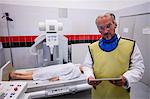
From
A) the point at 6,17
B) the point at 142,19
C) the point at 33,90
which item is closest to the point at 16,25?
the point at 6,17

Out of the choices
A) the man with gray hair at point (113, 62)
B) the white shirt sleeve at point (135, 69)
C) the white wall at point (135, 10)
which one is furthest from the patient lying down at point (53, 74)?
the white wall at point (135, 10)

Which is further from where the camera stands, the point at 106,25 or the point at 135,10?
the point at 135,10

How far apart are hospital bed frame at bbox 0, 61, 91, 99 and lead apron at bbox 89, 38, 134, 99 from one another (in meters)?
0.46

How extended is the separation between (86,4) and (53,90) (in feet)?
5.49

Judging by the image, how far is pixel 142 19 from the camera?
2.26 meters

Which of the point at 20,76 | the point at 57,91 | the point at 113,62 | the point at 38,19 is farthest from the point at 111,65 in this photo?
the point at 38,19

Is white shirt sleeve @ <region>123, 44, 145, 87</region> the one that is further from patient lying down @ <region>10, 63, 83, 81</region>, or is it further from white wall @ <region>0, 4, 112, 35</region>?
white wall @ <region>0, 4, 112, 35</region>

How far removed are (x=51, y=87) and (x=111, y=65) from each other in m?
0.83

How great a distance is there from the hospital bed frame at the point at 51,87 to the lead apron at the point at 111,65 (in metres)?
0.46

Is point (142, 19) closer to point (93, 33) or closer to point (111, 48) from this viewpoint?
point (93, 33)

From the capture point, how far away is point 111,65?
141 cm

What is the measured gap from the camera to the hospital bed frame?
1.79 m

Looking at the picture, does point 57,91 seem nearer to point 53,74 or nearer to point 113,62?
point 53,74

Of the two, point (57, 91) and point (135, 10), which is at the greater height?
point (135, 10)
